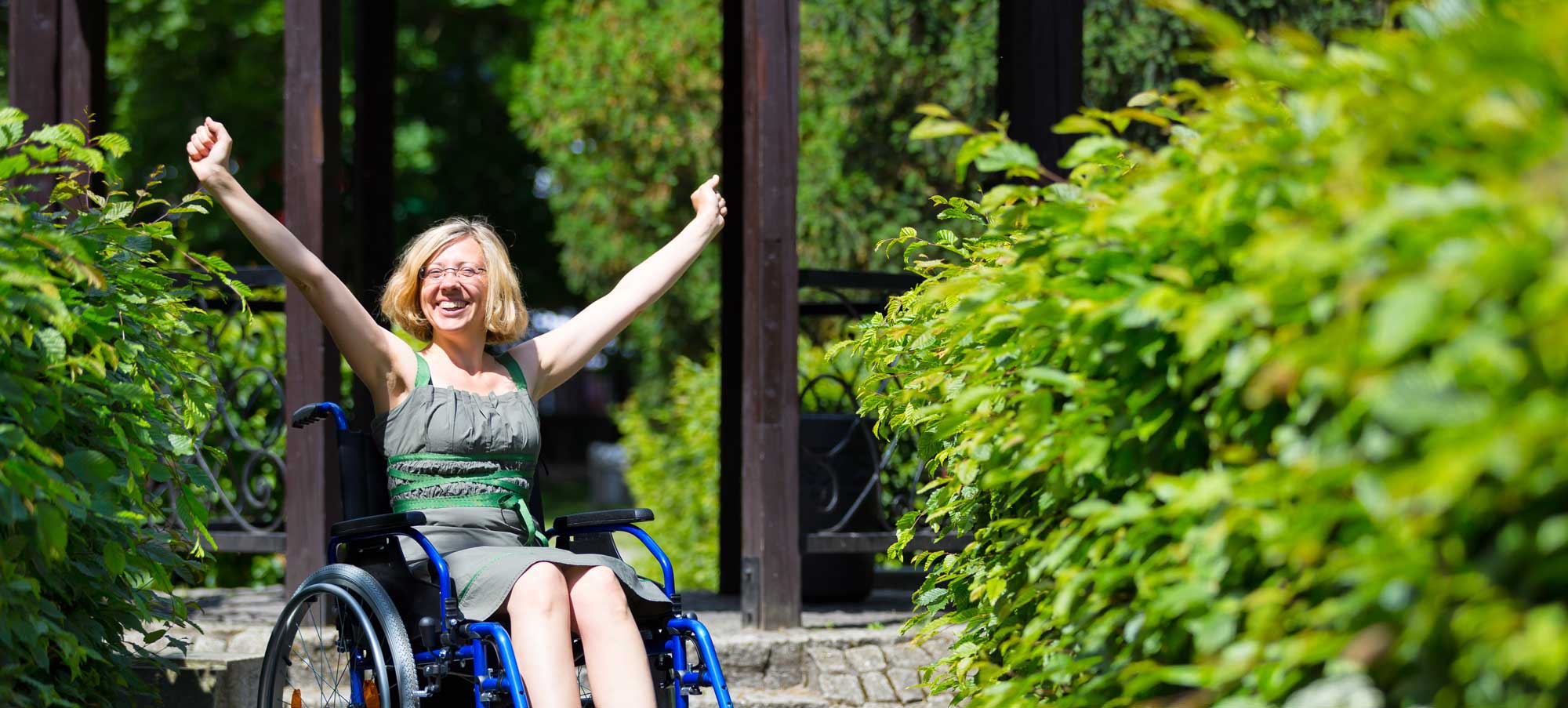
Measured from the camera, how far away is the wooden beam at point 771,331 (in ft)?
14.3

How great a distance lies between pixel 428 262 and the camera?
3.24 meters

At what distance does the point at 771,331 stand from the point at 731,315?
151cm

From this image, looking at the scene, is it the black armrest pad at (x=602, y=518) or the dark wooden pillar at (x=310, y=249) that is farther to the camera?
the dark wooden pillar at (x=310, y=249)

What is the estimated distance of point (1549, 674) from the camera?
3.71ft

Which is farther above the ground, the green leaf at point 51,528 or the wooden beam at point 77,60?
the wooden beam at point 77,60

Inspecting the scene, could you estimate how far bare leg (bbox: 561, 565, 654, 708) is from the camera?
2658mm

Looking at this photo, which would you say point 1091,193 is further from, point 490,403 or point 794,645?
point 794,645

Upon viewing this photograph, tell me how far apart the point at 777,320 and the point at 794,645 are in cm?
98

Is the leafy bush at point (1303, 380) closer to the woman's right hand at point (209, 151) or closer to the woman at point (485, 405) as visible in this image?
the woman at point (485, 405)

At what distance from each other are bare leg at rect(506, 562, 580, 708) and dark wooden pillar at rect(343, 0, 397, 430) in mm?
2802

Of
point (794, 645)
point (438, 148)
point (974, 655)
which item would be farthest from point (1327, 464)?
point (438, 148)

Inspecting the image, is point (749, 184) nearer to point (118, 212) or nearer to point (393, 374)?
point (393, 374)

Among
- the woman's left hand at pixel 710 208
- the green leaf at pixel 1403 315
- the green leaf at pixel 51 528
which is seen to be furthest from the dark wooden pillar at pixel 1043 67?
the green leaf at pixel 1403 315

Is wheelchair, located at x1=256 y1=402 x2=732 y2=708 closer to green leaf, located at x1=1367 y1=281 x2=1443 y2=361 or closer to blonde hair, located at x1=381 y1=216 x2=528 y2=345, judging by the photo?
blonde hair, located at x1=381 y1=216 x2=528 y2=345
